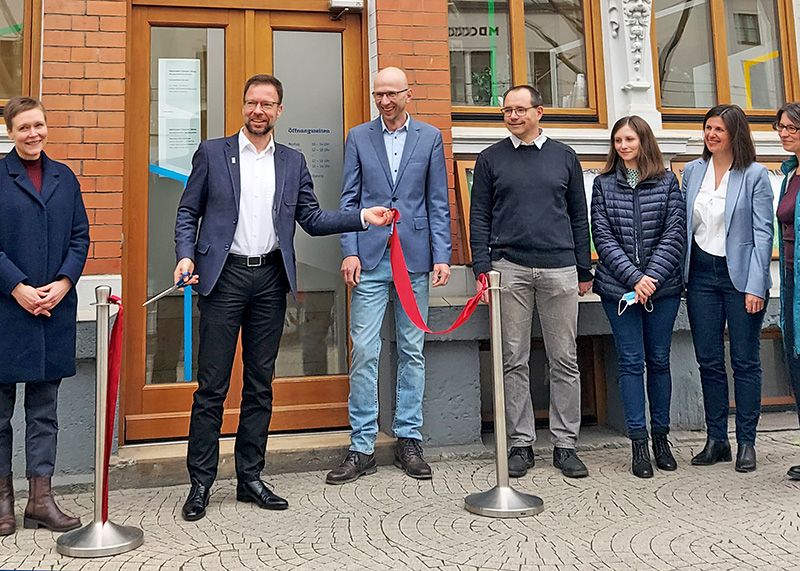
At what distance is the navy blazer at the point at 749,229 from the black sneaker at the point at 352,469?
243 centimetres

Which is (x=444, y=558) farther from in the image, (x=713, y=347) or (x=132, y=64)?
(x=132, y=64)

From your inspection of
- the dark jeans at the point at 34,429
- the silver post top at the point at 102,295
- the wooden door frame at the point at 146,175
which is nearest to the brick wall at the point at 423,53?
the wooden door frame at the point at 146,175

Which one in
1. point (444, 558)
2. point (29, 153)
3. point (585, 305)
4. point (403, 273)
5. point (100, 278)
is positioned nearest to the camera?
point (444, 558)

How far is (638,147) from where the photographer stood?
4.31 metres

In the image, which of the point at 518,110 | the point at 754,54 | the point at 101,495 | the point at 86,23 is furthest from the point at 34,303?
the point at 754,54

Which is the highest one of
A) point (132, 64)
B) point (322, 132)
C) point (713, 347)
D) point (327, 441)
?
point (132, 64)

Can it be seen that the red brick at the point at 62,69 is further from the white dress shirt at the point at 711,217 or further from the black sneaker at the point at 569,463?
the white dress shirt at the point at 711,217

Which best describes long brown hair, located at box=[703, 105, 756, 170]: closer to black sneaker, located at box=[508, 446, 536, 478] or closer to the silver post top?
black sneaker, located at box=[508, 446, 536, 478]

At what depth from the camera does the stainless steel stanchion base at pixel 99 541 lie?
304 centimetres

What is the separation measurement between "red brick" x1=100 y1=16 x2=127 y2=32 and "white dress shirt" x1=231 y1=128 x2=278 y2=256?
130 centimetres

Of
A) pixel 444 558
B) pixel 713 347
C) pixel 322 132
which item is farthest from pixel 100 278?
pixel 713 347

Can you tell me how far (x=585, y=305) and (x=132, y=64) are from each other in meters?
3.46

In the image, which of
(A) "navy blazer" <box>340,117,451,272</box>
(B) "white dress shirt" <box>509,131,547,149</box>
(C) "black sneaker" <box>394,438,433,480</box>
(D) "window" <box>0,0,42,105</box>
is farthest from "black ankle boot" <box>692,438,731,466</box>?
(D) "window" <box>0,0,42,105</box>

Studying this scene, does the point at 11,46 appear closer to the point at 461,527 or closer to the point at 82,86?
the point at 82,86
